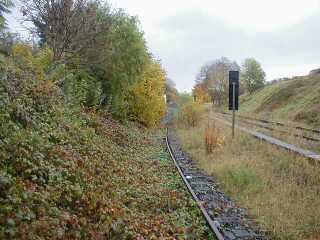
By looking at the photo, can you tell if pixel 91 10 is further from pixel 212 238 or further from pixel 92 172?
pixel 212 238

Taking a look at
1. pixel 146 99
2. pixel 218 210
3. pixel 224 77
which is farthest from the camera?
pixel 224 77

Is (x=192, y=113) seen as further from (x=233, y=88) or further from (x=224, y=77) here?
(x=224, y=77)

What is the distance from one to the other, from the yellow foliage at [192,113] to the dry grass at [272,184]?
52.6ft

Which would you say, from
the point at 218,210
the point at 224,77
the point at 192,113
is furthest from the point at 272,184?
the point at 224,77

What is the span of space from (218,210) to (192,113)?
25.9 m

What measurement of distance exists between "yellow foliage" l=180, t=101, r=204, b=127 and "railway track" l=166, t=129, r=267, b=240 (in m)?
21.0

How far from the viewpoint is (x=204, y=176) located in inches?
522

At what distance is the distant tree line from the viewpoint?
9881 cm

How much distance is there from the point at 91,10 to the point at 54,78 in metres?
4.24

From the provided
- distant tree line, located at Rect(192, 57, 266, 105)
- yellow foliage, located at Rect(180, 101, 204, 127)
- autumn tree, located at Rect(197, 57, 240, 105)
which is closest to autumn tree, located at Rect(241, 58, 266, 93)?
distant tree line, located at Rect(192, 57, 266, 105)

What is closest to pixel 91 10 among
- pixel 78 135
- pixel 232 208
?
pixel 78 135

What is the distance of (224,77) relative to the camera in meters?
105

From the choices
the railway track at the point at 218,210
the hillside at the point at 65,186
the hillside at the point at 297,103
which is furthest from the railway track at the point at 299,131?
the hillside at the point at 65,186

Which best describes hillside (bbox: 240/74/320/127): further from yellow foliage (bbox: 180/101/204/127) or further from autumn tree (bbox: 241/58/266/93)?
autumn tree (bbox: 241/58/266/93)
